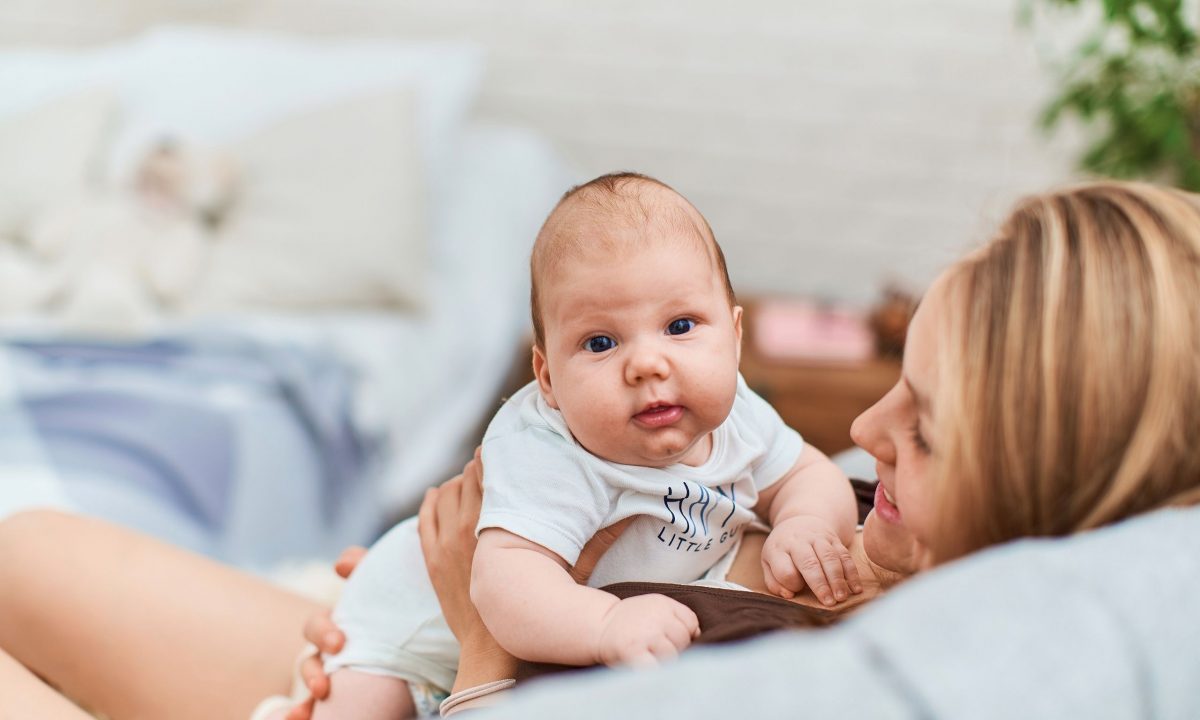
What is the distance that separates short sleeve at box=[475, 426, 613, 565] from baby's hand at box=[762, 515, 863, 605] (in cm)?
16

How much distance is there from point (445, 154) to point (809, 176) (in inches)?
41.2

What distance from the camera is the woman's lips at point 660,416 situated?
2.87 feet

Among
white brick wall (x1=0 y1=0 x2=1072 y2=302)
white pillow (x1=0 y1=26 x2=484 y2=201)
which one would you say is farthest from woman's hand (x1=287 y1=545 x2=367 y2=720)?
white brick wall (x1=0 y1=0 x2=1072 y2=302)

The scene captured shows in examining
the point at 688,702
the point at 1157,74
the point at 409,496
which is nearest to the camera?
the point at 688,702

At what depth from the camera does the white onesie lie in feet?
2.87

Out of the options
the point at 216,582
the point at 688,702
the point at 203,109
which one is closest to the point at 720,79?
the point at 203,109

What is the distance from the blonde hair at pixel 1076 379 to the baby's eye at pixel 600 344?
0.92 feet

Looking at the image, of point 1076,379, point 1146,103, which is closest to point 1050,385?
point 1076,379

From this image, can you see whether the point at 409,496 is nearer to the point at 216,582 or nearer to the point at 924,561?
the point at 216,582

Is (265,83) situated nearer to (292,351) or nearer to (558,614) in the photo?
(292,351)

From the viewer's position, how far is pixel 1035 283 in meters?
0.67

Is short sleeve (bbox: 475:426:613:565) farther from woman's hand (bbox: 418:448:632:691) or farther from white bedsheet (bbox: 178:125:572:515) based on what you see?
white bedsheet (bbox: 178:125:572:515)

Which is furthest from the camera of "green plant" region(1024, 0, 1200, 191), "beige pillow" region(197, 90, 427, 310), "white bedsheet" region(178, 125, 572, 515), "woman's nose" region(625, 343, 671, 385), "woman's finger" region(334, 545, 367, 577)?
"beige pillow" region(197, 90, 427, 310)

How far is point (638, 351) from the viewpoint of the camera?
863 mm
